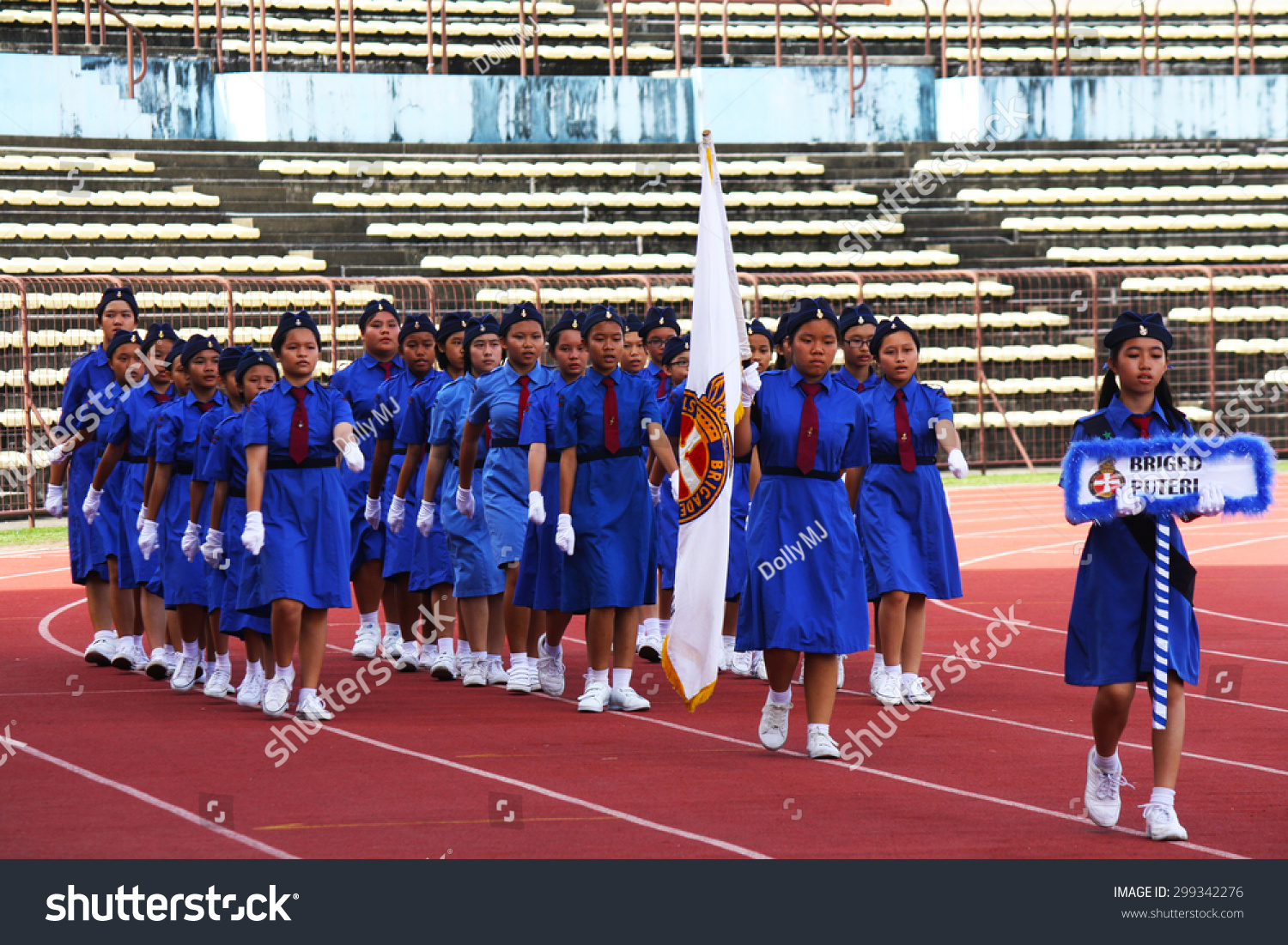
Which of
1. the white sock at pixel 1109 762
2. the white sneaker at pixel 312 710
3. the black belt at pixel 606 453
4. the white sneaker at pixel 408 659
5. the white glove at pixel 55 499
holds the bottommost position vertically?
the white sneaker at pixel 408 659

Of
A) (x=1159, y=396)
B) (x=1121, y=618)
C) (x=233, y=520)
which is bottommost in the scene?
(x=1121, y=618)

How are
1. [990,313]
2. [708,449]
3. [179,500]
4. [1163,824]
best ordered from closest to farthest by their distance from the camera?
[1163,824] → [708,449] → [179,500] → [990,313]

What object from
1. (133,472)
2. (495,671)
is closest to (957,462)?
(495,671)

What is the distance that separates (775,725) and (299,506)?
2.63 metres

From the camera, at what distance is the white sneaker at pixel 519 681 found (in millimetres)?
8914

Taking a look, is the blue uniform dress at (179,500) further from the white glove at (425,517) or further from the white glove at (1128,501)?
the white glove at (1128,501)

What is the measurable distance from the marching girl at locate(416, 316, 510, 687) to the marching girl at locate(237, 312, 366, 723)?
1.11 metres

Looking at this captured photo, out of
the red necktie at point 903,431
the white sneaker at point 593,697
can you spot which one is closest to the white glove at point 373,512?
the white sneaker at point 593,697

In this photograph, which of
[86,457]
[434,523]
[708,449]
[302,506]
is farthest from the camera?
[86,457]

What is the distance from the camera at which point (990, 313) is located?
24.4 m

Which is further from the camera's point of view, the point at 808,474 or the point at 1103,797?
the point at 808,474

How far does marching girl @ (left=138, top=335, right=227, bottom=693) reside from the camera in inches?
360

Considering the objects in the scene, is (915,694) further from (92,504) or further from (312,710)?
(92,504)

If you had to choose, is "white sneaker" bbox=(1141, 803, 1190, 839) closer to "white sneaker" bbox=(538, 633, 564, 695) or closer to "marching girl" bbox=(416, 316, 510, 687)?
"white sneaker" bbox=(538, 633, 564, 695)
